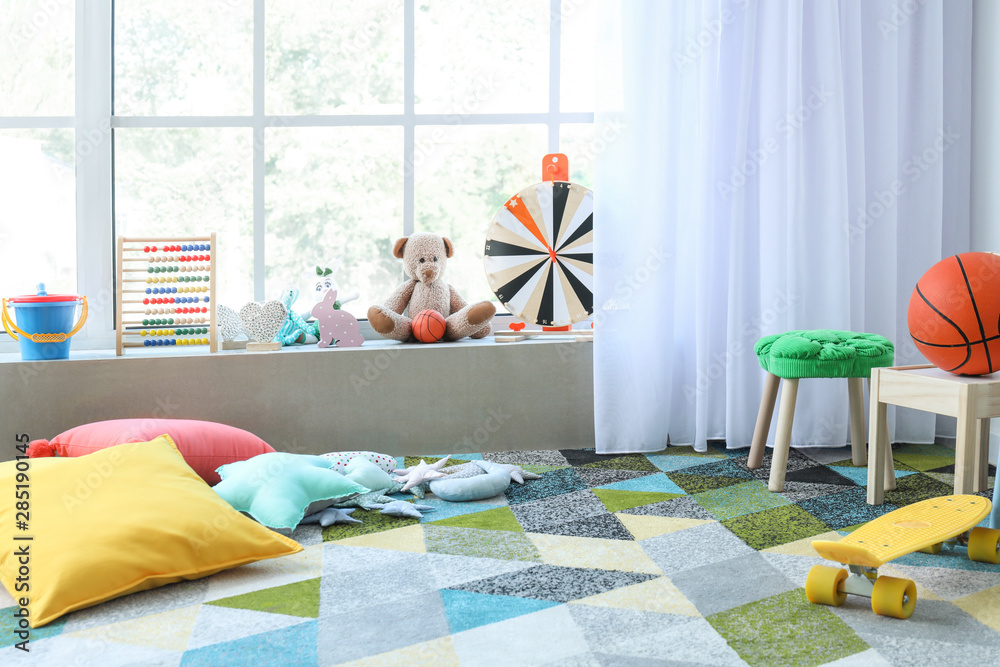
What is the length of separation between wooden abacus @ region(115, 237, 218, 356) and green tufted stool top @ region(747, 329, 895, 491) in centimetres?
173

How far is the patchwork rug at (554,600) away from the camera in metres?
1.21

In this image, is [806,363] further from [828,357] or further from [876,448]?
[876,448]

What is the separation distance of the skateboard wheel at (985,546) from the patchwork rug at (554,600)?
3 centimetres

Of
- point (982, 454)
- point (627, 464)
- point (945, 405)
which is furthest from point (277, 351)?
point (982, 454)

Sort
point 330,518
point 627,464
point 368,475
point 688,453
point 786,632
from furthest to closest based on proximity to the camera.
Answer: point 688,453 < point 627,464 < point 368,475 < point 330,518 < point 786,632

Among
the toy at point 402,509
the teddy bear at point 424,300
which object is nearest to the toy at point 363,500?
the toy at point 402,509

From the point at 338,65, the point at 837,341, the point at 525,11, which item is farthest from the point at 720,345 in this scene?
the point at 338,65

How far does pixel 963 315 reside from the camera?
1.76 metres

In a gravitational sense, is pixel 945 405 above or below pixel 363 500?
above

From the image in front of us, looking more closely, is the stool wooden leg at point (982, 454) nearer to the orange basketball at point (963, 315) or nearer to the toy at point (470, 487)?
the orange basketball at point (963, 315)

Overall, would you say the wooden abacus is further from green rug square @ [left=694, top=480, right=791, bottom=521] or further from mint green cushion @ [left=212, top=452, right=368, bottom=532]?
green rug square @ [left=694, top=480, right=791, bottom=521]

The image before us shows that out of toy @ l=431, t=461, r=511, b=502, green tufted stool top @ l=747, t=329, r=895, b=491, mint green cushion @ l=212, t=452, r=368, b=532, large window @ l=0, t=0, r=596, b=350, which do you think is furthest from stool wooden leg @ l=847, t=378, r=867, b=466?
mint green cushion @ l=212, t=452, r=368, b=532

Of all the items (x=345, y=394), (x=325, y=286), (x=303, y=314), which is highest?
(x=325, y=286)

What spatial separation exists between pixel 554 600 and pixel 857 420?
4.55ft
